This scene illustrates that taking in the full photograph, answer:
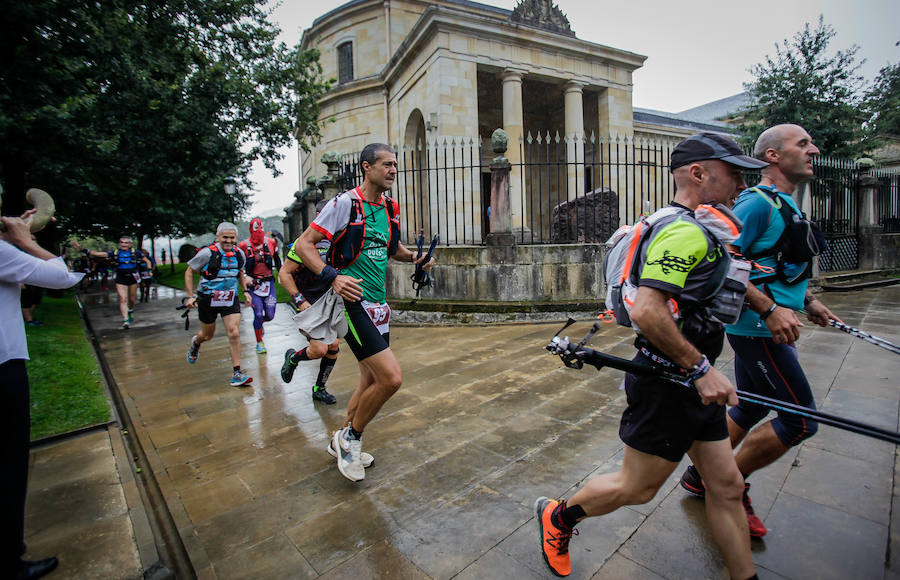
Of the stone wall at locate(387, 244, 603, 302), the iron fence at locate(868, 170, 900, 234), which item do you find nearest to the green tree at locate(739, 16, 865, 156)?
the iron fence at locate(868, 170, 900, 234)

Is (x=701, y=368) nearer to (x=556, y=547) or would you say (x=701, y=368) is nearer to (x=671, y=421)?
(x=671, y=421)

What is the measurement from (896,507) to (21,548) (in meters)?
4.62

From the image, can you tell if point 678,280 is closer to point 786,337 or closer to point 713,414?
point 713,414

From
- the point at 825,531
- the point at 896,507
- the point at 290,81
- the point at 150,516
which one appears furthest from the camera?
the point at 290,81

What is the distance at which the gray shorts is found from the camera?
3203 millimetres

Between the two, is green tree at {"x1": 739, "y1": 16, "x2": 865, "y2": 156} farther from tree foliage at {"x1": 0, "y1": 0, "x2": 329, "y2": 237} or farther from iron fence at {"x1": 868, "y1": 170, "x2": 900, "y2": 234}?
tree foliage at {"x1": 0, "y1": 0, "x2": 329, "y2": 237}

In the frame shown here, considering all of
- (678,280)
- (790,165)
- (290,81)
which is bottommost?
(678,280)

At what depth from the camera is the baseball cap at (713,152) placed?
181 cm

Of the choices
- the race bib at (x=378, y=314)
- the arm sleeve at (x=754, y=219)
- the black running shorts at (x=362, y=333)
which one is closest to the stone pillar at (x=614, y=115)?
the arm sleeve at (x=754, y=219)

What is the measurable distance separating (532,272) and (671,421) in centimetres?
714

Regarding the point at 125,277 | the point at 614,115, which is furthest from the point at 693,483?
the point at 614,115

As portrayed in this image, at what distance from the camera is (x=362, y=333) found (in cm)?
299

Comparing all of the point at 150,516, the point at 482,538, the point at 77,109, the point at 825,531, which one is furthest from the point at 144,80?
the point at 825,531

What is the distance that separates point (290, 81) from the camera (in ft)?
48.6
